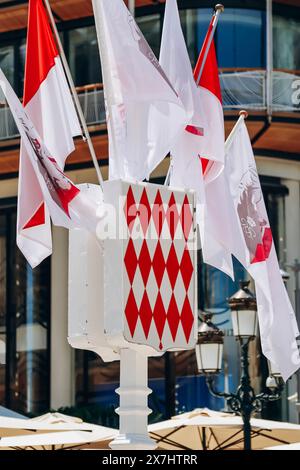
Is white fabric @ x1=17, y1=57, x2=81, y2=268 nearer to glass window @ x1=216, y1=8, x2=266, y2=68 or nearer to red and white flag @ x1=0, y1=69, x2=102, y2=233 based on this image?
red and white flag @ x1=0, y1=69, x2=102, y2=233

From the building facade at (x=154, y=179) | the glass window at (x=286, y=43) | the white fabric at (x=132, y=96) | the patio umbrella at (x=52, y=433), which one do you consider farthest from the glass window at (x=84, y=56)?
the white fabric at (x=132, y=96)

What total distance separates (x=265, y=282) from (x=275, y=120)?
21070mm

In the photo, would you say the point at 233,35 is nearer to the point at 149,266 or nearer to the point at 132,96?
the point at 132,96

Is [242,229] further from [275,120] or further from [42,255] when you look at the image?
[275,120]

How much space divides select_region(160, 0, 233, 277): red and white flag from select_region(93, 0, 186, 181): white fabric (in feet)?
1.23

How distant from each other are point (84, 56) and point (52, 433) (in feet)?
52.3

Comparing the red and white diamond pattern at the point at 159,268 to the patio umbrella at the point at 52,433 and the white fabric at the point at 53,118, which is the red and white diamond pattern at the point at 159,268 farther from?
the patio umbrella at the point at 52,433

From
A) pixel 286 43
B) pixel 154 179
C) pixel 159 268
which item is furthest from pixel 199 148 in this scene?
pixel 286 43

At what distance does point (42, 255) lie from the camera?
29.4ft

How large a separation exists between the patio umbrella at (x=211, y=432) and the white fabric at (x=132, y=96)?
1239cm

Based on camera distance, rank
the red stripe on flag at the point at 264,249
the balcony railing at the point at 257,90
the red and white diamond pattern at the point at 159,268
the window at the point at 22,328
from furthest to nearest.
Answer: the window at the point at 22,328
the balcony railing at the point at 257,90
the red stripe on flag at the point at 264,249
the red and white diamond pattern at the point at 159,268

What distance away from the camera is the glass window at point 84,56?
111 ft

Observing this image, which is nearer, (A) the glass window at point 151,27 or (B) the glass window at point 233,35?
(B) the glass window at point 233,35

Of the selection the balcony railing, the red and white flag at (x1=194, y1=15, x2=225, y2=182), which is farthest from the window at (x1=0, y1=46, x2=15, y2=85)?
the red and white flag at (x1=194, y1=15, x2=225, y2=182)
